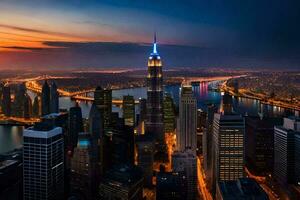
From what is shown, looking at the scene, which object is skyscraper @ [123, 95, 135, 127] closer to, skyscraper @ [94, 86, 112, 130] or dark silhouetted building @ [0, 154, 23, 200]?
skyscraper @ [94, 86, 112, 130]

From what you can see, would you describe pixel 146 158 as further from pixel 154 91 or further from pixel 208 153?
pixel 154 91

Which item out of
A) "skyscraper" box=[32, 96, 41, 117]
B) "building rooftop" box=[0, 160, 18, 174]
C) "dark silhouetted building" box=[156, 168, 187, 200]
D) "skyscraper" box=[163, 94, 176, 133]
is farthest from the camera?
"skyscraper" box=[163, 94, 176, 133]

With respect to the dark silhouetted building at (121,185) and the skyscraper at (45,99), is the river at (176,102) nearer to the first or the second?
the skyscraper at (45,99)

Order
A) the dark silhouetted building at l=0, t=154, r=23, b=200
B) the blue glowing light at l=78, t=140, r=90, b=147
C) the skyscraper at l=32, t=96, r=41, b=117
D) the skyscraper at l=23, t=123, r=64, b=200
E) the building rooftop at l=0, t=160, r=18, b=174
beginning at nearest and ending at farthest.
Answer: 1. the dark silhouetted building at l=0, t=154, r=23, b=200
2. the skyscraper at l=23, t=123, r=64, b=200
3. the building rooftop at l=0, t=160, r=18, b=174
4. the blue glowing light at l=78, t=140, r=90, b=147
5. the skyscraper at l=32, t=96, r=41, b=117

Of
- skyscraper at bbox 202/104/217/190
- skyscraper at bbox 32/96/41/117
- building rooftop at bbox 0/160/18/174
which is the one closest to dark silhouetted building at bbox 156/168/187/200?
skyscraper at bbox 202/104/217/190

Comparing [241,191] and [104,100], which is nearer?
[241,191]

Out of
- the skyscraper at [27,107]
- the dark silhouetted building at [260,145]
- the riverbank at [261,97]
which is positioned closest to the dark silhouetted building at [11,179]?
the dark silhouetted building at [260,145]

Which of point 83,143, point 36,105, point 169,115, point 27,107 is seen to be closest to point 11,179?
point 83,143
